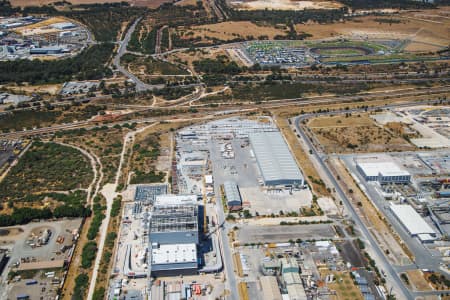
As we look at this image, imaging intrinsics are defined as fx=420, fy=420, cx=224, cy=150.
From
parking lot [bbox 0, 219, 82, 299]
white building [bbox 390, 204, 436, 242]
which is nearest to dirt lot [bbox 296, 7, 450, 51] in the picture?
white building [bbox 390, 204, 436, 242]

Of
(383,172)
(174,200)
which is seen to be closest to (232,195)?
(174,200)

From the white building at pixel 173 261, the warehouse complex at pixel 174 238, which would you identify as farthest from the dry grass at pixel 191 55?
the white building at pixel 173 261

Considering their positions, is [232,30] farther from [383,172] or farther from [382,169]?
[383,172]

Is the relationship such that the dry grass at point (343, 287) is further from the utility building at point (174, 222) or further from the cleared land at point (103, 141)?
the cleared land at point (103, 141)

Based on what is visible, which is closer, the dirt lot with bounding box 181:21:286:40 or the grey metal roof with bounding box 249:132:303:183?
the grey metal roof with bounding box 249:132:303:183

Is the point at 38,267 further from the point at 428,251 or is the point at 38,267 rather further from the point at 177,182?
the point at 428,251

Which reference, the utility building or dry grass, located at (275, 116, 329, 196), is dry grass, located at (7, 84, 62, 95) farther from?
the utility building

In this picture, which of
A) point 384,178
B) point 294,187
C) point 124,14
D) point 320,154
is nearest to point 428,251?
point 384,178
